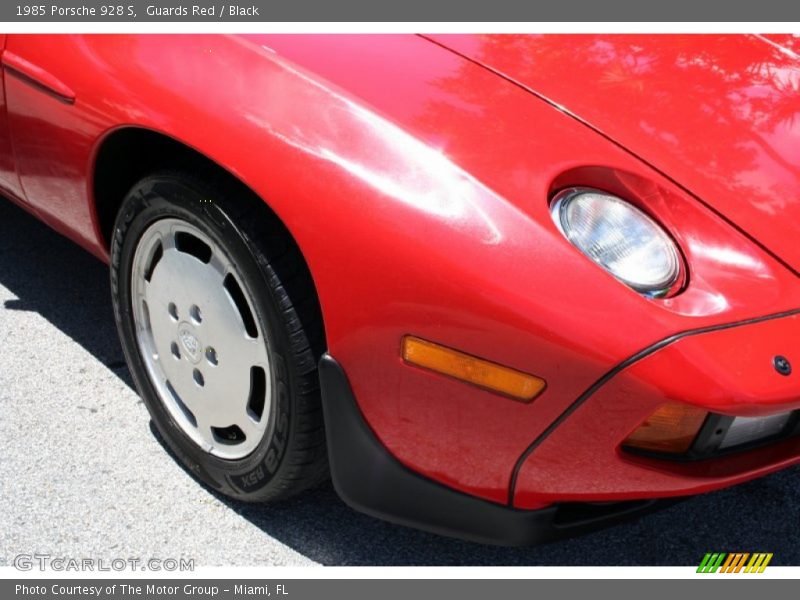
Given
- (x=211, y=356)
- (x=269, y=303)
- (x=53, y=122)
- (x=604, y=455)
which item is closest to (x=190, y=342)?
(x=211, y=356)

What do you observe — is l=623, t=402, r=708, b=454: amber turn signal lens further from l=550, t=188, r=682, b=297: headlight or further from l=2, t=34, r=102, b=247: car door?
l=2, t=34, r=102, b=247: car door

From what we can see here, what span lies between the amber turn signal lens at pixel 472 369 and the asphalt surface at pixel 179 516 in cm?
63

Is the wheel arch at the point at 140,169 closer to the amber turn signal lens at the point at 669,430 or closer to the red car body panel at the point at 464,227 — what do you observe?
the red car body panel at the point at 464,227

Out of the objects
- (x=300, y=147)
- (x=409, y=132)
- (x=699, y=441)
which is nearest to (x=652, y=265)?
(x=699, y=441)

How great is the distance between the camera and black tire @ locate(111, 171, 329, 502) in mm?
1918

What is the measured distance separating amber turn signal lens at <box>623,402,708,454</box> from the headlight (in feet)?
0.67

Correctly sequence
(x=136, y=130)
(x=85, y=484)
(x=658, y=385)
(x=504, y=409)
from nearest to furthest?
(x=658, y=385) → (x=504, y=409) → (x=136, y=130) → (x=85, y=484)

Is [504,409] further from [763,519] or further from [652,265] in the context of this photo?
[763,519]

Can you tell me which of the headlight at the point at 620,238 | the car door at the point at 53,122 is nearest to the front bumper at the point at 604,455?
the headlight at the point at 620,238

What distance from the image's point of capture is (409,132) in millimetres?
1840

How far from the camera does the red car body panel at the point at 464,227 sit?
1.68m

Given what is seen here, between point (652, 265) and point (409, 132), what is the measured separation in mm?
Result: 495

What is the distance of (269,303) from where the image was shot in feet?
6.35

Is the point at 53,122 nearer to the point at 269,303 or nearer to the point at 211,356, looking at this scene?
the point at 211,356
